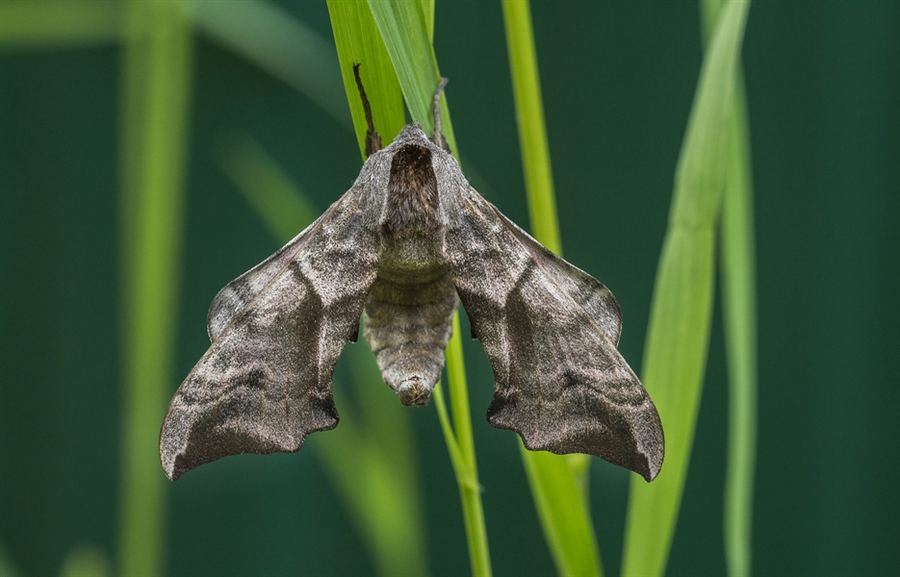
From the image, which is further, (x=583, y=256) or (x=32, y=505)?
(x=32, y=505)

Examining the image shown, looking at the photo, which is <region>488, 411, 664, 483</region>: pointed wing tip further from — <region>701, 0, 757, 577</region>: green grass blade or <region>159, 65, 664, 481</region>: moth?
<region>701, 0, 757, 577</region>: green grass blade

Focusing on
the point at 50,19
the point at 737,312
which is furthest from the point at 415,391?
the point at 50,19

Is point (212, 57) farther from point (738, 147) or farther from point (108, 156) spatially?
point (738, 147)

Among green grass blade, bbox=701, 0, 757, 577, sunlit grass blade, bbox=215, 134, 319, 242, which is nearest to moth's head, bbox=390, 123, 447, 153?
green grass blade, bbox=701, 0, 757, 577

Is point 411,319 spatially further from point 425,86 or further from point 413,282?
point 425,86

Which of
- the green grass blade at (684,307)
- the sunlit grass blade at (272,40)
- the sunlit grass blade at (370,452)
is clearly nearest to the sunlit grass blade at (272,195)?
the sunlit grass blade at (370,452)

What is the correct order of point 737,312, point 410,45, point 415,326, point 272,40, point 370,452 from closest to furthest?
point 410,45 → point 415,326 → point 737,312 → point 370,452 → point 272,40

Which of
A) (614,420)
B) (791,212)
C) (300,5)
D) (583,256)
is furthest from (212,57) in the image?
(614,420)
